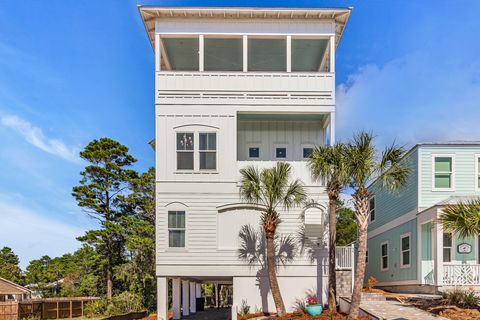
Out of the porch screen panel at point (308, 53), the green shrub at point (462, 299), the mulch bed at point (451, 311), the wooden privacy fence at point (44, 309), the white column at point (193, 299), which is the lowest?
the wooden privacy fence at point (44, 309)

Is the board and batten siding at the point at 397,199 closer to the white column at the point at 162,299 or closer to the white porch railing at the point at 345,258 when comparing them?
the white porch railing at the point at 345,258

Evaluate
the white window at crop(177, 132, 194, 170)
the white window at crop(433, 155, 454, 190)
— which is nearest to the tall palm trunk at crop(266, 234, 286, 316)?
the white window at crop(177, 132, 194, 170)

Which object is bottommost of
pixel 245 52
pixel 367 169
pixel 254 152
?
pixel 367 169

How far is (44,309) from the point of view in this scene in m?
31.7

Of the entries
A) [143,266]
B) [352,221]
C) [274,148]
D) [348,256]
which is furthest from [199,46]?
[352,221]

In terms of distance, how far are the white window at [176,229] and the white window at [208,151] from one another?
222 cm

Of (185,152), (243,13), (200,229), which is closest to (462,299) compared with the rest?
(200,229)

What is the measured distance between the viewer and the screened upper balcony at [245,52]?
2009cm

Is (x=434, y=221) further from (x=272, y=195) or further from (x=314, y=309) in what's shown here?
(x=272, y=195)

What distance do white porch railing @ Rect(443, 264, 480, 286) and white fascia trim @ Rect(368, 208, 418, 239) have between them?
10.8 ft

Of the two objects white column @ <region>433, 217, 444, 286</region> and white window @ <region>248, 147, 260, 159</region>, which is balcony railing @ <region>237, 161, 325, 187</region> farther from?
white column @ <region>433, 217, 444, 286</region>

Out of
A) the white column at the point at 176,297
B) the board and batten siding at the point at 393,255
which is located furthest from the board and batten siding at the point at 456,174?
the white column at the point at 176,297

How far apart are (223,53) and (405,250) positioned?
41.9 feet

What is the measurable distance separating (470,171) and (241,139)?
33.9 ft
